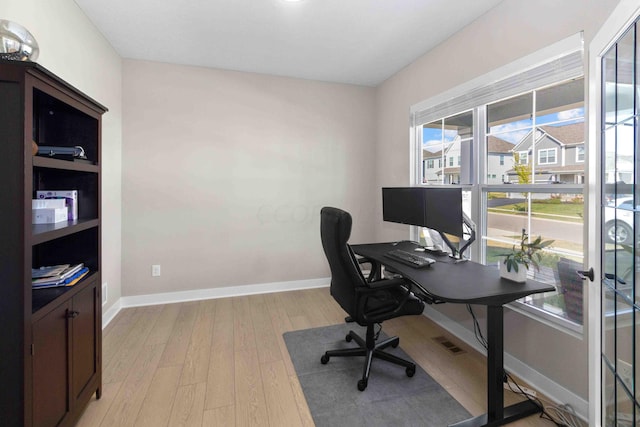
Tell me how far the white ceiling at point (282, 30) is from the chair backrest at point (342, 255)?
5.17 ft

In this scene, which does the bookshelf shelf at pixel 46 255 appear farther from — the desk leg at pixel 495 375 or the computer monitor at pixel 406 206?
the computer monitor at pixel 406 206

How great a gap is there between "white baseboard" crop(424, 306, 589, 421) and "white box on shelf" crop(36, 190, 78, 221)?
2.91 metres

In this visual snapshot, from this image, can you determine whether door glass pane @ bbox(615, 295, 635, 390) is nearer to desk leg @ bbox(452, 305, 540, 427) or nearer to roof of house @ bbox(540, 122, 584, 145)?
desk leg @ bbox(452, 305, 540, 427)

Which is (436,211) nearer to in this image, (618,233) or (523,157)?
(523,157)

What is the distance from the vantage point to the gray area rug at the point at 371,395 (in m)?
1.70

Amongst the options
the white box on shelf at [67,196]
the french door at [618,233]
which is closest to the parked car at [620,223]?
the french door at [618,233]

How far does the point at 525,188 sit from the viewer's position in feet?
6.82

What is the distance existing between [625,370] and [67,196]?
9.12ft

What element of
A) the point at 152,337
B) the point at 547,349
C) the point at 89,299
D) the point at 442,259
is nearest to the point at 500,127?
the point at 442,259

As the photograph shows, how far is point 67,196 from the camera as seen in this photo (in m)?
1.67

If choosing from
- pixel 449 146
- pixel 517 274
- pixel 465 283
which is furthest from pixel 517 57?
pixel 465 283

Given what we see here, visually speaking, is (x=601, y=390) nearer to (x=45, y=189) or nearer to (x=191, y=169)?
(x=45, y=189)

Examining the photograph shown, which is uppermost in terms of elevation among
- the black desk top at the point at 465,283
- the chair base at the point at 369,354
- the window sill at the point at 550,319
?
the black desk top at the point at 465,283

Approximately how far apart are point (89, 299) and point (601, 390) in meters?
2.63
